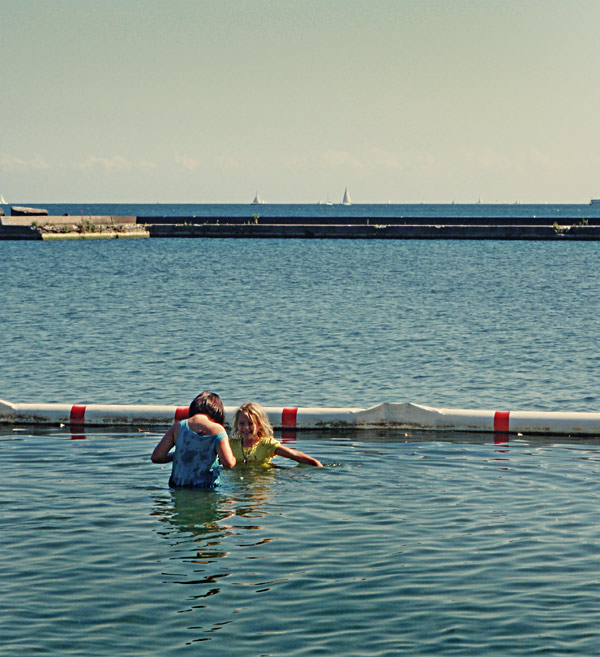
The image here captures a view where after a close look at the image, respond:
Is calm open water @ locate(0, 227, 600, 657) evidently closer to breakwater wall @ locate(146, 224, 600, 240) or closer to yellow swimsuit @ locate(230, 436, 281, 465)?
yellow swimsuit @ locate(230, 436, 281, 465)

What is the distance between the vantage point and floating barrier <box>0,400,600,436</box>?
13852mm

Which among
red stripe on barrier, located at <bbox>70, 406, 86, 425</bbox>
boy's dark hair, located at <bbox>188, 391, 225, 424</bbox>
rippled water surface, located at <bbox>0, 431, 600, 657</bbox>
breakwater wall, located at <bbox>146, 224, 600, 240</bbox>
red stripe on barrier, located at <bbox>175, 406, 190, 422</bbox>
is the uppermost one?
breakwater wall, located at <bbox>146, 224, 600, 240</bbox>

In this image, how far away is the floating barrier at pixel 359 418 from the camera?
1385cm

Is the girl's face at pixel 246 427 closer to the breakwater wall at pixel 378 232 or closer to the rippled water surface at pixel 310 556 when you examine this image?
the rippled water surface at pixel 310 556

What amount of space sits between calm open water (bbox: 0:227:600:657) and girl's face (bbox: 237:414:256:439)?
55 centimetres

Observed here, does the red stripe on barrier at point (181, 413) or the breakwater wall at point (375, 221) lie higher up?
the breakwater wall at point (375, 221)

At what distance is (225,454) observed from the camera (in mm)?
9820

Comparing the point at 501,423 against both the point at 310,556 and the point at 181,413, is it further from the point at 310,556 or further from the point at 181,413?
the point at 310,556

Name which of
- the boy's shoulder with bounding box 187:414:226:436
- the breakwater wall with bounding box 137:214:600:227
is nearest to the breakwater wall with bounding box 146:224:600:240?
the breakwater wall with bounding box 137:214:600:227

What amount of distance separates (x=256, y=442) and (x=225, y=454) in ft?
3.98

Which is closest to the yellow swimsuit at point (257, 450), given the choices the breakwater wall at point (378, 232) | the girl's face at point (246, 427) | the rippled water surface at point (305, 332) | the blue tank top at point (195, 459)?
the girl's face at point (246, 427)

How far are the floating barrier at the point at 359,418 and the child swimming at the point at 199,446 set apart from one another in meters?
3.65

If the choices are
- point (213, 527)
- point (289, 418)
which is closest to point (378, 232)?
point (289, 418)

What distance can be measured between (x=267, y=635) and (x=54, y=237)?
83.1 meters
